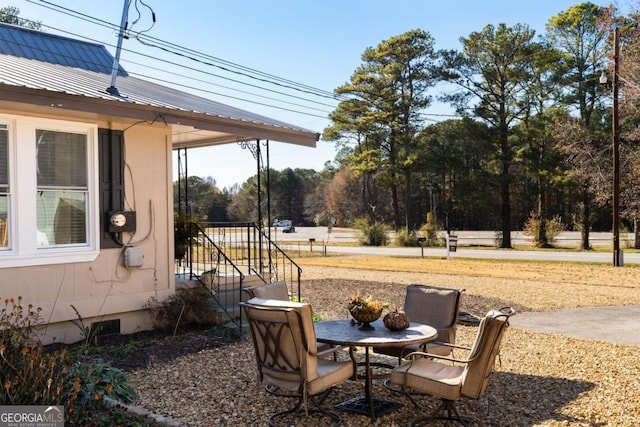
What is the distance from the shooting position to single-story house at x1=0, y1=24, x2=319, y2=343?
20.5 feet

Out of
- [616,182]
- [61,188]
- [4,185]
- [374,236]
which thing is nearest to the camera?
[4,185]

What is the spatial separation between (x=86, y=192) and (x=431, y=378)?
4.97 meters

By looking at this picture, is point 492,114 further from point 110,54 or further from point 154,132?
point 154,132

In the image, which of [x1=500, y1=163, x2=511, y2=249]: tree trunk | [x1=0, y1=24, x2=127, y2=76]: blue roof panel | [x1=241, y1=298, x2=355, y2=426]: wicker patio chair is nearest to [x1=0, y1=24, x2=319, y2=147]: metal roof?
[x1=0, y1=24, x2=127, y2=76]: blue roof panel

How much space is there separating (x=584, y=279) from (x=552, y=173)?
15.7m

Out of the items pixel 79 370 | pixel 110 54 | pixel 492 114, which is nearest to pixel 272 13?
pixel 110 54

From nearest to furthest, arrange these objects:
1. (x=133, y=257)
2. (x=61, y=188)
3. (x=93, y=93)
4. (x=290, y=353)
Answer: (x=290, y=353) < (x=93, y=93) < (x=61, y=188) < (x=133, y=257)

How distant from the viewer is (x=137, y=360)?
6.20m

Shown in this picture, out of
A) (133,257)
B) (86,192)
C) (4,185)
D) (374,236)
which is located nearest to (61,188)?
(86,192)

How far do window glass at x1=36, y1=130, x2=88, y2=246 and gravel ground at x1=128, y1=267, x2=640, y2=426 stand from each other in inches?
79.3

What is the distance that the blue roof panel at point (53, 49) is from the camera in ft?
30.2

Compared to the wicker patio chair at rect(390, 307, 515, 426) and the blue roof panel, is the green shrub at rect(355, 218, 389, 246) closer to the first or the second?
the blue roof panel

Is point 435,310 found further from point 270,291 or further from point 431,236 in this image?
point 431,236

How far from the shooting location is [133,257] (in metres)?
7.35
